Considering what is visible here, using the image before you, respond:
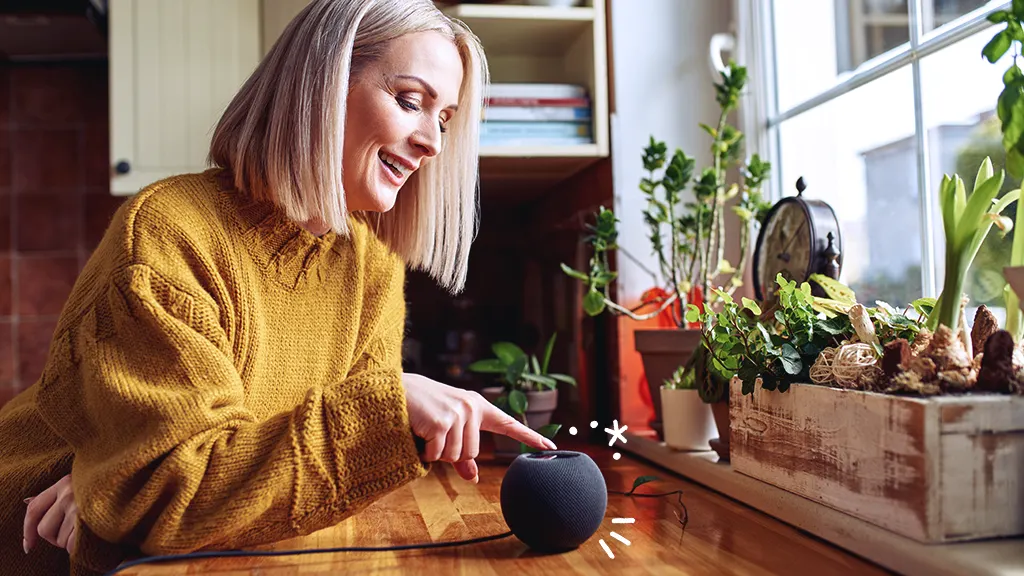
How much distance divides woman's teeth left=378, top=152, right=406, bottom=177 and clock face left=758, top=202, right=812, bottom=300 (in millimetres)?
547

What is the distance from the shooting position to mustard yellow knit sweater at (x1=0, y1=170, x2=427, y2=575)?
31.8 inches

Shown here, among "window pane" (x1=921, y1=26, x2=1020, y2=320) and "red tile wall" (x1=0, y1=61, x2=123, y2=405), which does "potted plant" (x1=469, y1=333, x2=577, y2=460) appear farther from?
"red tile wall" (x1=0, y1=61, x2=123, y2=405)

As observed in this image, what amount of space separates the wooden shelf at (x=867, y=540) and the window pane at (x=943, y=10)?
2.27ft

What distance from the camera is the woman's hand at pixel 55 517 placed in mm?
863

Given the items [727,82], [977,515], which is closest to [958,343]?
[977,515]

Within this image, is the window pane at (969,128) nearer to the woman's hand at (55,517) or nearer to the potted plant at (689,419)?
the potted plant at (689,419)

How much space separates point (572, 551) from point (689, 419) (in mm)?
526

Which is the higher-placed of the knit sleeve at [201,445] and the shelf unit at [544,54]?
the shelf unit at [544,54]

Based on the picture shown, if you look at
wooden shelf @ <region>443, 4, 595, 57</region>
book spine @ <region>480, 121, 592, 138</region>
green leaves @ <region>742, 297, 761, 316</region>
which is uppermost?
wooden shelf @ <region>443, 4, 595, 57</region>

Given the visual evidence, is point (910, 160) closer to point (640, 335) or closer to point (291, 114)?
point (640, 335)

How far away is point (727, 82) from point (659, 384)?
1.75 feet

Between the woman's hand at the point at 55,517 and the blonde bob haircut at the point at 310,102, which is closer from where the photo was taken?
the woman's hand at the point at 55,517

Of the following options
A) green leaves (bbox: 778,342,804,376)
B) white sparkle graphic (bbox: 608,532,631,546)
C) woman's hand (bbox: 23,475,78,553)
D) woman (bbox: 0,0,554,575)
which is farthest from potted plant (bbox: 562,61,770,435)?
woman's hand (bbox: 23,475,78,553)

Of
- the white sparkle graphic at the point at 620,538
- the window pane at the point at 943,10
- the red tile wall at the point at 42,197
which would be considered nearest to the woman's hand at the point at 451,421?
the white sparkle graphic at the point at 620,538
